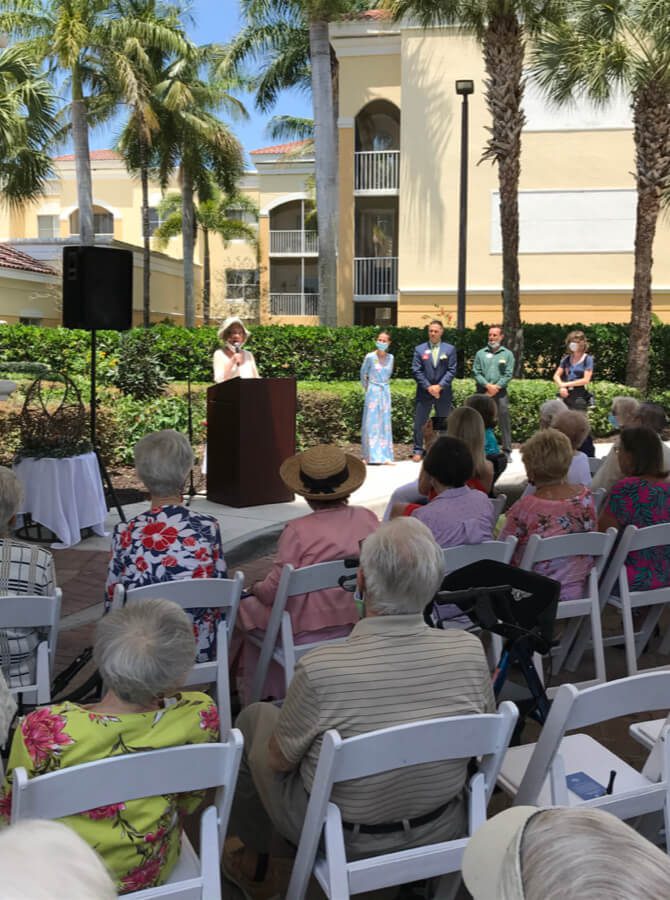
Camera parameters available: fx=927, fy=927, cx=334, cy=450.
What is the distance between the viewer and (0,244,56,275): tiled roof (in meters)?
29.8

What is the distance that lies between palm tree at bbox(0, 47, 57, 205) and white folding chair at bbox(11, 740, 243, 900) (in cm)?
1740

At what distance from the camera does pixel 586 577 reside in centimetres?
429

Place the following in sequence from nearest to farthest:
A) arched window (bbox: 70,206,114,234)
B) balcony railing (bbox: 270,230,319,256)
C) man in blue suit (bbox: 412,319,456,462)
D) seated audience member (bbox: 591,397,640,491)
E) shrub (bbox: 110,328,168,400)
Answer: seated audience member (bbox: 591,397,640,491) → man in blue suit (bbox: 412,319,456,462) → shrub (bbox: 110,328,168,400) → balcony railing (bbox: 270,230,319,256) → arched window (bbox: 70,206,114,234)

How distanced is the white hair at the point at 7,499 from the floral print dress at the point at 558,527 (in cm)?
216

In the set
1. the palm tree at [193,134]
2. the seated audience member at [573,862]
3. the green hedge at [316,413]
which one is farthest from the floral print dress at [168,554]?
the palm tree at [193,134]

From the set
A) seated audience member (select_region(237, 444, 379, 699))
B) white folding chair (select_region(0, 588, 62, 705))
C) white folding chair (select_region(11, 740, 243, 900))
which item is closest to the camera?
white folding chair (select_region(11, 740, 243, 900))

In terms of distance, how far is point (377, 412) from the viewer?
11.6 metres

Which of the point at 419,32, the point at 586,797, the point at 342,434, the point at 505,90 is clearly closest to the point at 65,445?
the point at 586,797

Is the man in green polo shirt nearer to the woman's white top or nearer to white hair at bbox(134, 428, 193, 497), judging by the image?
the woman's white top

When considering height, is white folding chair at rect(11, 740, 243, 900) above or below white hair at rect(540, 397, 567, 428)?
below

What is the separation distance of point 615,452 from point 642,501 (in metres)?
0.66

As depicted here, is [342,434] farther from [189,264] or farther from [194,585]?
[189,264]

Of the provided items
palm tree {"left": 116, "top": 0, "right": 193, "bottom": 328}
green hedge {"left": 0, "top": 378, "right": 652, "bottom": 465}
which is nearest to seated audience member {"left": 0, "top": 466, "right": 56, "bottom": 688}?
green hedge {"left": 0, "top": 378, "right": 652, "bottom": 465}

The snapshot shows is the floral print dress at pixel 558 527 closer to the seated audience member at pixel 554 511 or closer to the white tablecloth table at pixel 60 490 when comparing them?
the seated audience member at pixel 554 511
